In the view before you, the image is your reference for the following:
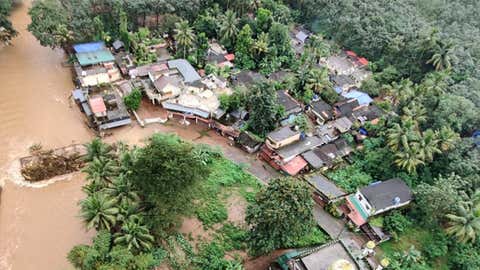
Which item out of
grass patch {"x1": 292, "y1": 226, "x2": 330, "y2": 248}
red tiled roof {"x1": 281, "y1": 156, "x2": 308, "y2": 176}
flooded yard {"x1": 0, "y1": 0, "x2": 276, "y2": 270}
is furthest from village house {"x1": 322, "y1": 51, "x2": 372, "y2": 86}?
grass patch {"x1": 292, "y1": 226, "x2": 330, "y2": 248}

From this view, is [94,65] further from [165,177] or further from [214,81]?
[165,177]

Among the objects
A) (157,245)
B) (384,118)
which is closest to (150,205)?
(157,245)

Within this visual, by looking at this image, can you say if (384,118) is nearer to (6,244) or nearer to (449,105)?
(449,105)

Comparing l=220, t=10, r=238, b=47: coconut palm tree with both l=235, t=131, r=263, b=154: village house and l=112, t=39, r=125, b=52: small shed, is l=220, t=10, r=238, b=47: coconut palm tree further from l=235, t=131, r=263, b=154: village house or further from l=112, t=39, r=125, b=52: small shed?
l=235, t=131, r=263, b=154: village house

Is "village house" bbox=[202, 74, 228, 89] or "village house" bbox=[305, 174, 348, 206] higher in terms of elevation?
"village house" bbox=[202, 74, 228, 89]

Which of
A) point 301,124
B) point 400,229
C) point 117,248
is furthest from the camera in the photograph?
point 301,124

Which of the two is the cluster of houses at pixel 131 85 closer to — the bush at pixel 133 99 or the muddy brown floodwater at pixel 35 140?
the bush at pixel 133 99

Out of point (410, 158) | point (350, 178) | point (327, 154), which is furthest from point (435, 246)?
point (327, 154)

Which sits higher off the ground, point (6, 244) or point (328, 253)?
point (328, 253)
